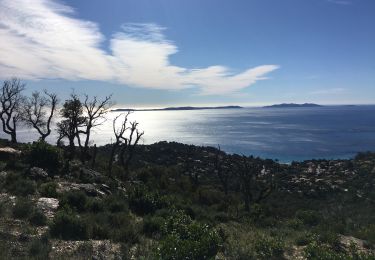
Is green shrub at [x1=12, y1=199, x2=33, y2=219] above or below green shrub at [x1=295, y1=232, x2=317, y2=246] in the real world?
above

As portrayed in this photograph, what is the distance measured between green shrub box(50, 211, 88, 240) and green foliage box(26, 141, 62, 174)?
490 inches

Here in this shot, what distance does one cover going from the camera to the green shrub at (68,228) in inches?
416

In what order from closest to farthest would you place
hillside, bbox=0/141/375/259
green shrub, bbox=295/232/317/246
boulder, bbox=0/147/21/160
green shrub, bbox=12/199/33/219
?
hillside, bbox=0/141/375/259
green shrub, bbox=12/199/33/219
green shrub, bbox=295/232/317/246
boulder, bbox=0/147/21/160

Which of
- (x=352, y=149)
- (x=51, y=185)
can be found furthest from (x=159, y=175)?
(x=352, y=149)

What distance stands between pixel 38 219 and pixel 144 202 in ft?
18.1

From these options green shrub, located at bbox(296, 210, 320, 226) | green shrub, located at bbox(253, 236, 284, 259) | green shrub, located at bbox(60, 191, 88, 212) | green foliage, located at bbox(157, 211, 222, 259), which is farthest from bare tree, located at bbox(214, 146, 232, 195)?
green foliage, located at bbox(157, 211, 222, 259)

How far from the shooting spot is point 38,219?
11562mm

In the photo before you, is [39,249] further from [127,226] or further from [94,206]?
[94,206]

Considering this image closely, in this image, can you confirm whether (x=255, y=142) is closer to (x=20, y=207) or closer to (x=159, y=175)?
(x=159, y=175)

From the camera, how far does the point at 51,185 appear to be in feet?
55.0

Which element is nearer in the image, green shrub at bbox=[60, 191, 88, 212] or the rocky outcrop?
green shrub at bbox=[60, 191, 88, 212]

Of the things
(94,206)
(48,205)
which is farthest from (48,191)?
(94,206)

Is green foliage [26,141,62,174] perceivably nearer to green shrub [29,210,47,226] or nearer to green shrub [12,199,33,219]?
green shrub [12,199,33,219]

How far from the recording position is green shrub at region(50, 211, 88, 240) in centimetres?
1057
